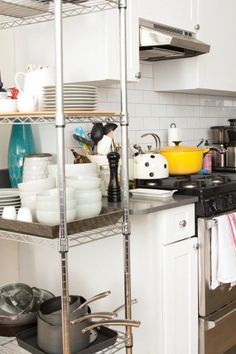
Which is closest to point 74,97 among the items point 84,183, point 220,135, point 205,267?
point 84,183

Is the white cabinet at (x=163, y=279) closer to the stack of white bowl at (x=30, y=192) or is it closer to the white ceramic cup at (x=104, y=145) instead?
the white ceramic cup at (x=104, y=145)

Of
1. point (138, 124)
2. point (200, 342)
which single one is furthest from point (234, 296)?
point (138, 124)

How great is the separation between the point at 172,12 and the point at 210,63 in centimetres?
51

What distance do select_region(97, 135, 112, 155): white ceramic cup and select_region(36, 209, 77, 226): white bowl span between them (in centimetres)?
73

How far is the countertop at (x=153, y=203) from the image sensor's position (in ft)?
6.99

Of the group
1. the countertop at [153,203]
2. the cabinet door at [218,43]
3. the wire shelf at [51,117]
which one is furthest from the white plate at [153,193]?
the cabinet door at [218,43]

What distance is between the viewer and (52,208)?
1797 mm

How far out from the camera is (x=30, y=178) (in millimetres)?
2248

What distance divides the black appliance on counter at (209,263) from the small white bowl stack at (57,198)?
650mm

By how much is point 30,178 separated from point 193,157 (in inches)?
41.0

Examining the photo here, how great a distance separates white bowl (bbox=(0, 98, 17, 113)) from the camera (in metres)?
1.96

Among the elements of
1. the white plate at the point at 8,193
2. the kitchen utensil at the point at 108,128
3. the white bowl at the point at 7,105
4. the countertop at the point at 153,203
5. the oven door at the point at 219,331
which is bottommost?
the oven door at the point at 219,331

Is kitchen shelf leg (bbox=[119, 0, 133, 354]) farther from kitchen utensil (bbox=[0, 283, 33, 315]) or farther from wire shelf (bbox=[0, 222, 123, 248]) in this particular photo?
kitchen utensil (bbox=[0, 283, 33, 315])

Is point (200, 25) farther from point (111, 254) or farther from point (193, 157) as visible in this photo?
point (111, 254)
